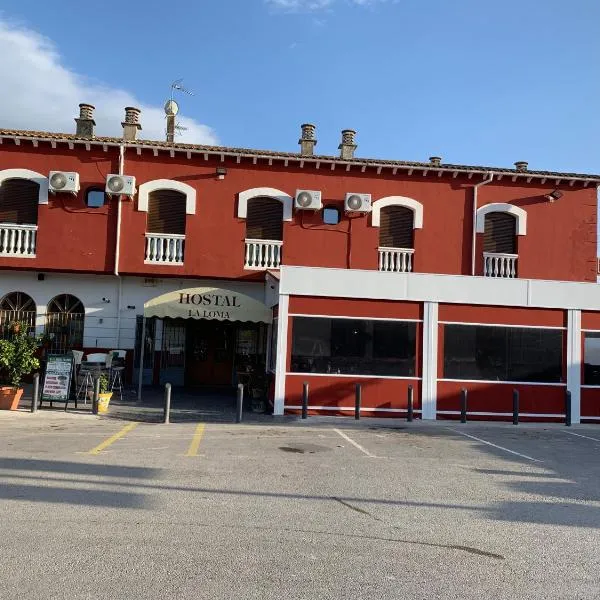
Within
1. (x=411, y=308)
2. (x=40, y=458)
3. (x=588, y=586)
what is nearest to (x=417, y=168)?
(x=411, y=308)

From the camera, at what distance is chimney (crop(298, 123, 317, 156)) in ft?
62.8

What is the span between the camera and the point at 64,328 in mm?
17766

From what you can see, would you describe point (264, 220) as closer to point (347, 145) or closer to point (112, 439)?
point (347, 145)

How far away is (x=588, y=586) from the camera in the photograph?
4.43 meters

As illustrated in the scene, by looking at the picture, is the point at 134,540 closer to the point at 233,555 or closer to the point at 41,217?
the point at 233,555

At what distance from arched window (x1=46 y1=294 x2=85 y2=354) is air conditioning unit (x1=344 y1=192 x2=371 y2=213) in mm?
8515

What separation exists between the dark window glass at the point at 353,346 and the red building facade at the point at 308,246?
12 centimetres

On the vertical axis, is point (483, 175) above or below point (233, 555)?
above

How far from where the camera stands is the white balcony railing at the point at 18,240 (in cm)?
1723

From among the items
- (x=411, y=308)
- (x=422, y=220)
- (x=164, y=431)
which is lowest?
(x=164, y=431)

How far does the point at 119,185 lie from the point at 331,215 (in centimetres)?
635

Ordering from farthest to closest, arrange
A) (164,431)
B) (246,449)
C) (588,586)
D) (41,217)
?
(41,217) < (164,431) < (246,449) < (588,586)

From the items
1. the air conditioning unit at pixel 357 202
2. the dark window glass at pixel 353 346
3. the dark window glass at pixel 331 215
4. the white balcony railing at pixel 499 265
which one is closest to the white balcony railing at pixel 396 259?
the air conditioning unit at pixel 357 202

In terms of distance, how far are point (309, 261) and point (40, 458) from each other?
11.0m
